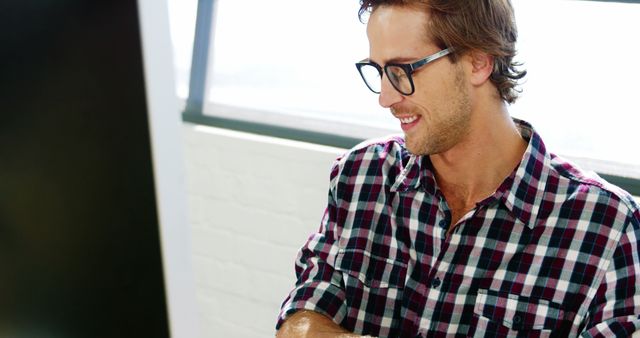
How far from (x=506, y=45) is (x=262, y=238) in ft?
4.12

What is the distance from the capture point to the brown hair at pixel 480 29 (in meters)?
1.47

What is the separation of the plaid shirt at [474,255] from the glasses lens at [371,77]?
127mm

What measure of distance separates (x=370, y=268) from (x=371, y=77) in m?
0.37

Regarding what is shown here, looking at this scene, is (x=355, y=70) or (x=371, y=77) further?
(x=355, y=70)

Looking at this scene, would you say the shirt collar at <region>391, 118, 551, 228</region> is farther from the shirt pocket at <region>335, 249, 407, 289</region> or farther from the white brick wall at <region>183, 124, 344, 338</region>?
the white brick wall at <region>183, 124, 344, 338</region>

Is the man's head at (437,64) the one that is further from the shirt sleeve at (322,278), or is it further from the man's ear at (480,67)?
the shirt sleeve at (322,278)

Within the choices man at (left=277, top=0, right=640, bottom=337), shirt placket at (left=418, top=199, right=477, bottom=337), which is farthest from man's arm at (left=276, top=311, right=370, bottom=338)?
shirt placket at (left=418, top=199, right=477, bottom=337)

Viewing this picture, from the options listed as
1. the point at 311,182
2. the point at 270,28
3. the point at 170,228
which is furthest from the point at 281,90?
the point at 170,228

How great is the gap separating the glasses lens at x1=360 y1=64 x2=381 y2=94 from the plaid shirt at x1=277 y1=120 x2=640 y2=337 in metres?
0.13

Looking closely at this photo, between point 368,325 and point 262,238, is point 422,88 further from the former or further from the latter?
point 262,238

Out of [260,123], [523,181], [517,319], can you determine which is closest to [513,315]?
[517,319]

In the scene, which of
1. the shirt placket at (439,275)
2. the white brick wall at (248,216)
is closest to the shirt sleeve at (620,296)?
the shirt placket at (439,275)

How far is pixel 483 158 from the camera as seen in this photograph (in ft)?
4.92

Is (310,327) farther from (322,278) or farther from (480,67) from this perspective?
(480,67)
